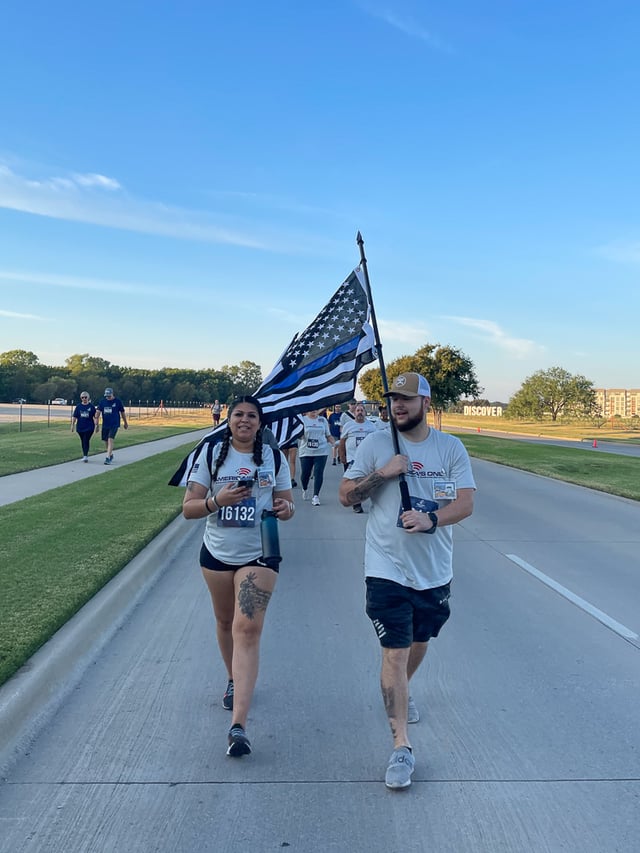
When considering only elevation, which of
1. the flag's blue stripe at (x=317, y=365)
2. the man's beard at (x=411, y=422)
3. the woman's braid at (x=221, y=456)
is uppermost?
the flag's blue stripe at (x=317, y=365)

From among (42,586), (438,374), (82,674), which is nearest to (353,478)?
(82,674)

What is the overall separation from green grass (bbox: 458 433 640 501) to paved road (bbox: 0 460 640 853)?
35.7 feet

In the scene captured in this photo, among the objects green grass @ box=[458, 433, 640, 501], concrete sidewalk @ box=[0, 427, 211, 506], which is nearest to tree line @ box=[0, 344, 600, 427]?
green grass @ box=[458, 433, 640, 501]

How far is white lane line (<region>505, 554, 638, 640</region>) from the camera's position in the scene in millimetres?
6052

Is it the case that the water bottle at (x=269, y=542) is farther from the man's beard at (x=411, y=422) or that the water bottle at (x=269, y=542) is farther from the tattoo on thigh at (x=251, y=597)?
the man's beard at (x=411, y=422)

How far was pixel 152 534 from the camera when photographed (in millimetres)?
9773

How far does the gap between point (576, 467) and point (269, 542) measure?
2094cm

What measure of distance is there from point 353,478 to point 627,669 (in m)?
2.66

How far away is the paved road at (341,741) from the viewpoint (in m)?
3.12

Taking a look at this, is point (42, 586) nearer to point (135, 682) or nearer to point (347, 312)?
point (135, 682)

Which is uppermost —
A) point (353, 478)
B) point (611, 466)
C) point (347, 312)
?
point (347, 312)

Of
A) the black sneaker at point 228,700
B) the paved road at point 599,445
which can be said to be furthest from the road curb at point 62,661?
the paved road at point 599,445

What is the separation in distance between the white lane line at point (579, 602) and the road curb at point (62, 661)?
4089 mm

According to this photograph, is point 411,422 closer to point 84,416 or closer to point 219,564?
point 219,564
